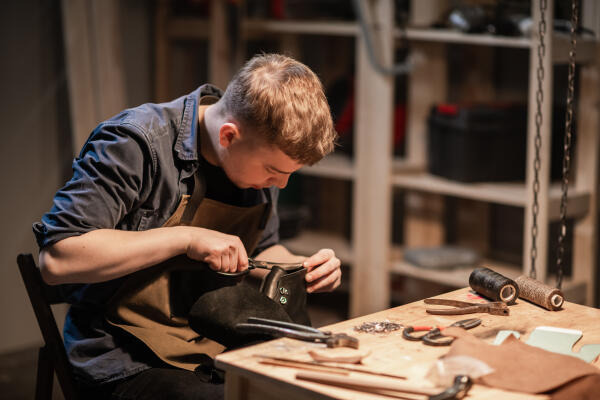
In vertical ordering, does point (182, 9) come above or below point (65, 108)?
above

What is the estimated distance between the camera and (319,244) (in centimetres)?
409

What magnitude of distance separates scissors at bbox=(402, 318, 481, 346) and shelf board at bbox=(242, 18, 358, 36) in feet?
7.26

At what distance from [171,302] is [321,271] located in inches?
13.9

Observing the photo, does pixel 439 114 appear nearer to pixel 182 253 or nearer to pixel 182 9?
pixel 182 9

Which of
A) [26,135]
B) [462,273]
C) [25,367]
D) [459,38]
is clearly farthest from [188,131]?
[25,367]

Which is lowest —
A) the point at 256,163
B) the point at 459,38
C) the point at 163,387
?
the point at 163,387

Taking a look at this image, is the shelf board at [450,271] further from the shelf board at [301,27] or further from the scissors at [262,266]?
the scissors at [262,266]

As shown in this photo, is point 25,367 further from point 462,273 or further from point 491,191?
point 491,191

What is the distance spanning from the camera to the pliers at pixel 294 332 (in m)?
1.44

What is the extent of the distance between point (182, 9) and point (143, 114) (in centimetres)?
243

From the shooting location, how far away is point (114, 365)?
1740 millimetres

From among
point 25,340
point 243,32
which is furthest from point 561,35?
point 25,340

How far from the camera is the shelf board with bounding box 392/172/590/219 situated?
3.12 m

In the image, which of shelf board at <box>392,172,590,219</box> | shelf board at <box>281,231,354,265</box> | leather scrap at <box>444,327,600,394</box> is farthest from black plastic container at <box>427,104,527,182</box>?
leather scrap at <box>444,327,600,394</box>
